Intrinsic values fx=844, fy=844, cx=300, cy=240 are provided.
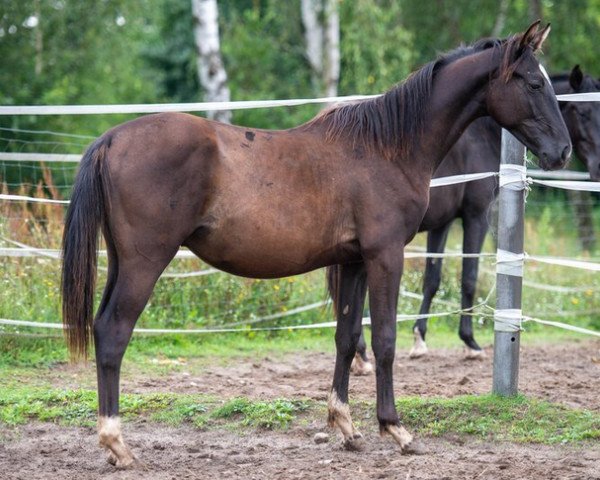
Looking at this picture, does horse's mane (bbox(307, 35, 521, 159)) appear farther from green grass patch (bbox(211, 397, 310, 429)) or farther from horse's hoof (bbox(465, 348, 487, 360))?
horse's hoof (bbox(465, 348, 487, 360))

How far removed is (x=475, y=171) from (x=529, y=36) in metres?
2.33

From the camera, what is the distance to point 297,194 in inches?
170

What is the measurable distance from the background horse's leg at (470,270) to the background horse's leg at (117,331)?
3.49 m

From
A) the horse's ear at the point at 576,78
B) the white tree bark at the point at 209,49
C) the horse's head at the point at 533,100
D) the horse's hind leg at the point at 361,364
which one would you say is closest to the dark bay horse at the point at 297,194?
the horse's head at the point at 533,100

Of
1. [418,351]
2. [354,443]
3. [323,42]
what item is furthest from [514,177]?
[323,42]

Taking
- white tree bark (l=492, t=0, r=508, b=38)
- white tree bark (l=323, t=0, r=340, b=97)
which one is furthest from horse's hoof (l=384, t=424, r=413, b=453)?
white tree bark (l=492, t=0, r=508, b=38)

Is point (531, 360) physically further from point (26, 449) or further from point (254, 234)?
point (26, 449)

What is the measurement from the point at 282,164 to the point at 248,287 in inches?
152

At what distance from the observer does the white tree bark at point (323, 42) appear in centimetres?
1555

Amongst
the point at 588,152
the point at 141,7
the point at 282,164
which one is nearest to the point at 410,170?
the point at 282,164

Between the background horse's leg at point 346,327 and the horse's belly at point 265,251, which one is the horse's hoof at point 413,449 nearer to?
the background horse's leg at point 346,327

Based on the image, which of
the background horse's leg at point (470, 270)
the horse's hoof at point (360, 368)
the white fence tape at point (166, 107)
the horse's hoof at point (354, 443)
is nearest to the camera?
the horse's hoof at point (354, 443)

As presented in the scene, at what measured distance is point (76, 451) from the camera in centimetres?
439

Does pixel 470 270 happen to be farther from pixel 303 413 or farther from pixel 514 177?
pixel 303 413
